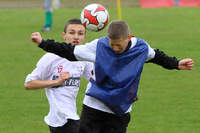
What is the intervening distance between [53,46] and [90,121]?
110 centimetres

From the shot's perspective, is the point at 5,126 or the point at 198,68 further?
the point at 198,68

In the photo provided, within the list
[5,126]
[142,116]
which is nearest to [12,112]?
[5,126]

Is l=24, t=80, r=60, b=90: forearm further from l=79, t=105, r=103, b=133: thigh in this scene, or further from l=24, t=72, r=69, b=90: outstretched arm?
l=79, t=105, r=103, b=133: thigh

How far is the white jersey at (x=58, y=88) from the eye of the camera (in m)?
6.21

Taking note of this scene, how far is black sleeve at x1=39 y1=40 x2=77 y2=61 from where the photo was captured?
18.0 ft

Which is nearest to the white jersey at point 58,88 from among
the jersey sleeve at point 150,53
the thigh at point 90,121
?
the thigh at point 90,121

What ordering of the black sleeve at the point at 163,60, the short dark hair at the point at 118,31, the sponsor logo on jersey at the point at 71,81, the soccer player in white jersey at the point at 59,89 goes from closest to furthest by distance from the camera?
the short dark hair at the point at 118,31 → the black sleeve at the point at 163,60 → the soccer player in white jersey at the point at 59,89 → the sponsor logo on jersey at the point at 71,81

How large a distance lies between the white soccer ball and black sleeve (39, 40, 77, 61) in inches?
58.0

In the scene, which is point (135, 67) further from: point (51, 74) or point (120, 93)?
point (51, 74)

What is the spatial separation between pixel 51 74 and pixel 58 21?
1546 cm

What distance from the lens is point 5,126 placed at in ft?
29.1

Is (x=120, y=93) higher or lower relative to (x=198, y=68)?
higher

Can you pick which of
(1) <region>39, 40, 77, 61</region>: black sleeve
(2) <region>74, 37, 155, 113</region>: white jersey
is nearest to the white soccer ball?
(2) <region>74, 37, 155, 113</region>: white jersey

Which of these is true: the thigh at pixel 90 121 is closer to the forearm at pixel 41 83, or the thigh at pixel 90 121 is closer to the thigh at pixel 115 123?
the thigh at pixel 115 123
